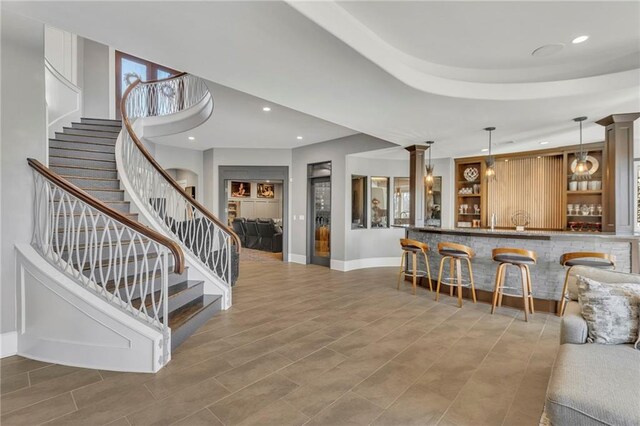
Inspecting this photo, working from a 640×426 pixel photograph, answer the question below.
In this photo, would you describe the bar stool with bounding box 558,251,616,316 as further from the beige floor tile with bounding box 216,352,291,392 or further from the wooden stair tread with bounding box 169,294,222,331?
the wooden stair tread with bounding box 169,294,222,331

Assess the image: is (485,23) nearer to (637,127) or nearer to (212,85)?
(212,85)

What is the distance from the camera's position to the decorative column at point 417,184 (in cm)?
572

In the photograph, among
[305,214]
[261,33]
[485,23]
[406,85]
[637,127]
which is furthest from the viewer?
[305,214]

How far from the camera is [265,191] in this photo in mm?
12984

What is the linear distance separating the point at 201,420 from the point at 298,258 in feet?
18.8

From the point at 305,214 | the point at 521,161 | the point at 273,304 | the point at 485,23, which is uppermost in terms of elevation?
the point at 485,23

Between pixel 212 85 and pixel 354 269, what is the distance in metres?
4.63

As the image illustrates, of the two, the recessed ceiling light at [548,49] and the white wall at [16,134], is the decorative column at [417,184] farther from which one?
the white wall at [16,134]

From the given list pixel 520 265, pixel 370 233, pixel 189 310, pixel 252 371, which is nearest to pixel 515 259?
pixel 520 265

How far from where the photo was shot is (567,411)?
1.44 m

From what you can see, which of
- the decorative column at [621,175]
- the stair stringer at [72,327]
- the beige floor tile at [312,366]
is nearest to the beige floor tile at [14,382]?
the stair stringer at [72,327]

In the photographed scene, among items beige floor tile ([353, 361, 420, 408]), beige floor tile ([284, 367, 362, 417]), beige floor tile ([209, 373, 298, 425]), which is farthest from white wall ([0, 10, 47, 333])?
beige floor tile ([353, 361, 420, 408])

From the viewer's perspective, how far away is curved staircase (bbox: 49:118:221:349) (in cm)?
320

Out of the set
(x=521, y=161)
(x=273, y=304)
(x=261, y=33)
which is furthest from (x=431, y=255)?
(x=261, y=33)
